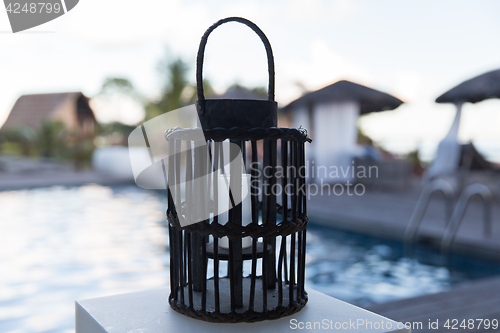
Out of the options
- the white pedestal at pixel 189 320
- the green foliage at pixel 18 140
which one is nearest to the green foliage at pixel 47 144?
the green foliage at pixel 18 140

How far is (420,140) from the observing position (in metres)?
11.6

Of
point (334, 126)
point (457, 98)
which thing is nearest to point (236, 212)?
point (457, 98)

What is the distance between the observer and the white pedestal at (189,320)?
101 centimetres

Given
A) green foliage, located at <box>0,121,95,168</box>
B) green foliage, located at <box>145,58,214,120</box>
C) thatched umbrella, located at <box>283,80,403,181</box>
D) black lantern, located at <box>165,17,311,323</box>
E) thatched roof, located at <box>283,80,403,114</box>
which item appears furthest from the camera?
green foliage, located at <box>145,58,214,120</box>

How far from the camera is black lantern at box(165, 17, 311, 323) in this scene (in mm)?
992

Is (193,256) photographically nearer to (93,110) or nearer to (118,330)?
(118,330)

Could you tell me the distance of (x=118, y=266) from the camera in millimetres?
3865

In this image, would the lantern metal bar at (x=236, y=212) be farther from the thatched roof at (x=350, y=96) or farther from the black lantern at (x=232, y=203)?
the thatched roof at (x=350, y=96)

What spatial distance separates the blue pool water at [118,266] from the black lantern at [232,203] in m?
1.98

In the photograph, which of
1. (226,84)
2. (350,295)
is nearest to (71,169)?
(226,84)

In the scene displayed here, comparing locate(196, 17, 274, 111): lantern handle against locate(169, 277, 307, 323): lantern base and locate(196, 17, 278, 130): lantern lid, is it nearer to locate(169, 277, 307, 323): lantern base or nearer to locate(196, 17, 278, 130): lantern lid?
locate(196, 17, 278, 130): lantern lid

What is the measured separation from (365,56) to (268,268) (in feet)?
52.2

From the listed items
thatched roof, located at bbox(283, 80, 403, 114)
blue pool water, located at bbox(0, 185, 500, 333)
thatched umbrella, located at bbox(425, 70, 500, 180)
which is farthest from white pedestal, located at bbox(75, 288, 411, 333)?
thatched roof, located at bbox(283, 80, 403, 114)

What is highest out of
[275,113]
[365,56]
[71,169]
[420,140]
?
[365,56]
